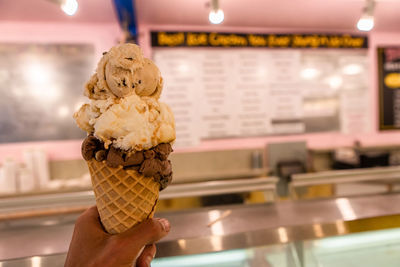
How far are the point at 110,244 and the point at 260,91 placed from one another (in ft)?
12.2

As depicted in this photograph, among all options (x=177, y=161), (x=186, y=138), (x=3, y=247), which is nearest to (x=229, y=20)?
(x=186, y=138)

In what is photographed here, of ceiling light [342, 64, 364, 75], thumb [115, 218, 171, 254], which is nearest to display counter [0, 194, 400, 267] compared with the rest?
thumb [115, 218, 171, 254]

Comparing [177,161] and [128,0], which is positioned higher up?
[128,0]

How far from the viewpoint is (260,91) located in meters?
4.09

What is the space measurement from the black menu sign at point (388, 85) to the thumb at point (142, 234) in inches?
197

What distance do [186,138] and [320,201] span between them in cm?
269

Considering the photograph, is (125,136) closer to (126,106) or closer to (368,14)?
(126,106)

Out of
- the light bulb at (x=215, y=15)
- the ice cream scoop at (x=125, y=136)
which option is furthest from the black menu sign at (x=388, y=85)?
the ice cream scoop at (x=125, y=136)

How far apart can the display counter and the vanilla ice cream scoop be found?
45cm

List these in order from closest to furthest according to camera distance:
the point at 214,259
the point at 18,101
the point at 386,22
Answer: the point at 214,259, the point at 18,101, the point at 386,22

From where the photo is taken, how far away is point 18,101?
336cm

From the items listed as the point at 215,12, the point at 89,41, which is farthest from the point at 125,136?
the point at 89,41

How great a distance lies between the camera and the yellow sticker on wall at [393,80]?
14.6ft

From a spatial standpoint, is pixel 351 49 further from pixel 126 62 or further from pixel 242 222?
pixel 126 62
